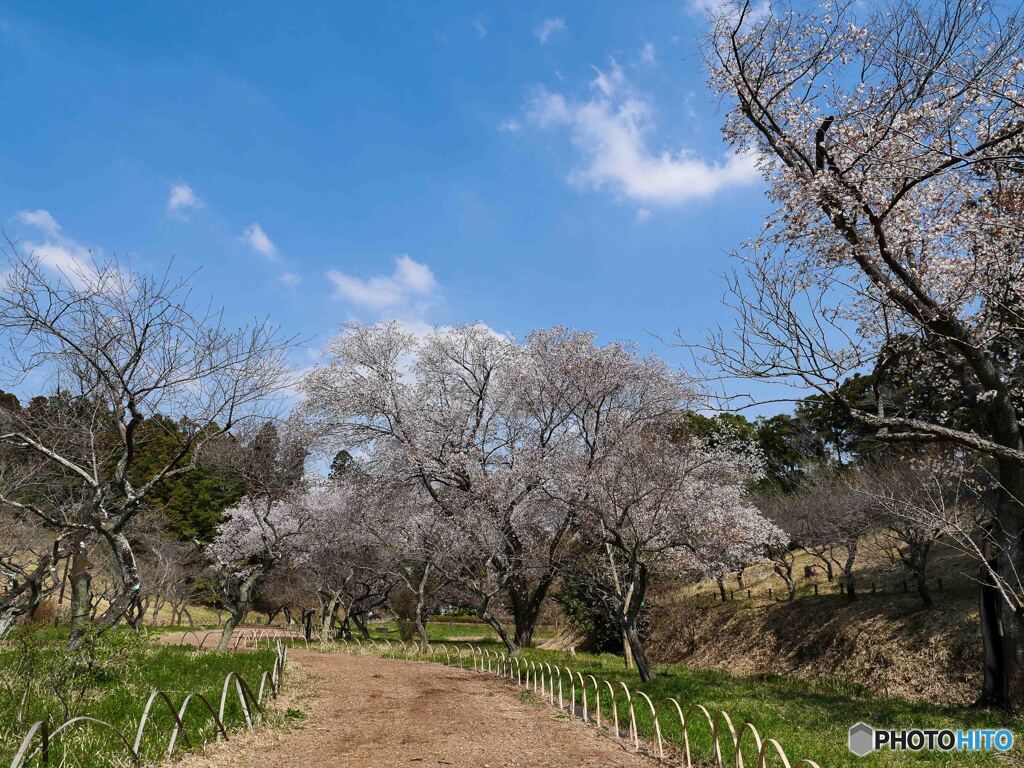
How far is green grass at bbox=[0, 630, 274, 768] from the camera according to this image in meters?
6.71

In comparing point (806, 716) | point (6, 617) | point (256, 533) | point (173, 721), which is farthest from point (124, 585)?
point (256, 533)

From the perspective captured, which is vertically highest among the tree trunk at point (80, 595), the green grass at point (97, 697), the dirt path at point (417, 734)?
the tree trunk at point (80, 595)

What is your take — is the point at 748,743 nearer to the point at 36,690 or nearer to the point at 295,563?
the point at 36,690

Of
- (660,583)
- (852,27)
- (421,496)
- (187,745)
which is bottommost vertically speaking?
(187,745)

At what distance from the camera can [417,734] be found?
9492 millimetres

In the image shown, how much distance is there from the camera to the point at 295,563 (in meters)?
30.7

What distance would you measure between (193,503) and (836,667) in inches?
1663

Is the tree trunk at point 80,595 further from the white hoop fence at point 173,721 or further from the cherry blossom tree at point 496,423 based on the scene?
the cherry blossom tree at point 496,423

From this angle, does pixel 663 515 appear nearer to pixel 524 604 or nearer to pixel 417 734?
pixel 524 604

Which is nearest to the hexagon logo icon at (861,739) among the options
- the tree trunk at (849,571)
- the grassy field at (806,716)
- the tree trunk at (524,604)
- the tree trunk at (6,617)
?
the grassy field at (806,716)

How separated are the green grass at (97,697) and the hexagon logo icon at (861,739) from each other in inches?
324

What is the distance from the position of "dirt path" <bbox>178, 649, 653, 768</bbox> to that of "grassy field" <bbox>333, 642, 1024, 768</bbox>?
44.8 inches

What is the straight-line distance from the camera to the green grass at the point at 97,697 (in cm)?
671

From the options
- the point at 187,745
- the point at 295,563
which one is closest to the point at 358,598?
the point at 295,563
